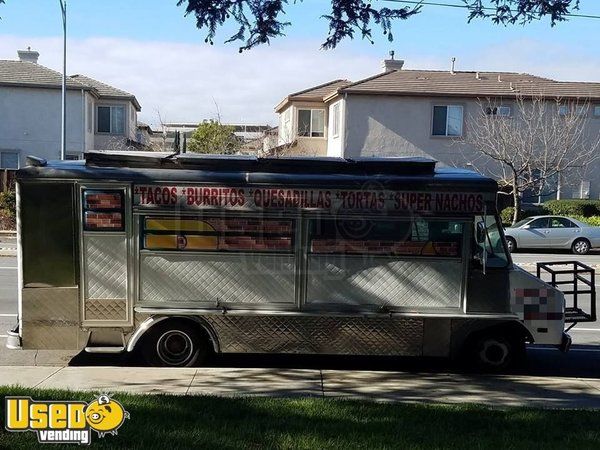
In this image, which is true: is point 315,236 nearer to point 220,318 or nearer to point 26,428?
point 220,318

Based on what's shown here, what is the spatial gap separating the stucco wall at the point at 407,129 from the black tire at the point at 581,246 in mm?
7853

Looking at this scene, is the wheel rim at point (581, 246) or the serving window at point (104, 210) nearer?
the serving window at point (104, 210)

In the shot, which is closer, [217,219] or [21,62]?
[217,219]

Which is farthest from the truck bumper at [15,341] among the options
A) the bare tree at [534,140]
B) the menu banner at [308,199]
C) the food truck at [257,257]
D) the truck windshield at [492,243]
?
the bare tree at [534,140]

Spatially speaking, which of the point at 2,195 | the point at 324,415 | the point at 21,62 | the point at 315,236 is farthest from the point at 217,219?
the point at 21,62

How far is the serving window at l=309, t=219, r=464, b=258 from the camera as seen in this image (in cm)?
726

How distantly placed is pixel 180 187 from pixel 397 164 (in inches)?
94.7

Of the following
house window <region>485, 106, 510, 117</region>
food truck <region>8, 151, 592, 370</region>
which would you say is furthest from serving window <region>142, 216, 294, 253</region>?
house window <region>485, 106, 510, 117</region>

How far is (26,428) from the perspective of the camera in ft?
15.6

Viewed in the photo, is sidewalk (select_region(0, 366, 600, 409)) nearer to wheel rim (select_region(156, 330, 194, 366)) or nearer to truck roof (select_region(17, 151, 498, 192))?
wheel rim (select_region(156, 330, 194, 366))

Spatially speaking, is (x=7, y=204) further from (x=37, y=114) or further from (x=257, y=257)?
(x=257, y=257)

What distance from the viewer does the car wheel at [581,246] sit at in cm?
2303

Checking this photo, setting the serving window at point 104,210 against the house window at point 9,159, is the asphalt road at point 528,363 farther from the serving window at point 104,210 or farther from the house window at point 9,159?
the house window at point 9,159

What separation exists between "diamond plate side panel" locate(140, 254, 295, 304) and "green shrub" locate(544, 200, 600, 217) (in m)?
24.0
